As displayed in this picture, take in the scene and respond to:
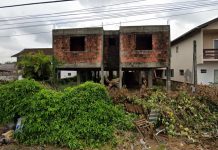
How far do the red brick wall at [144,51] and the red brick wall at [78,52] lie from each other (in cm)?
174

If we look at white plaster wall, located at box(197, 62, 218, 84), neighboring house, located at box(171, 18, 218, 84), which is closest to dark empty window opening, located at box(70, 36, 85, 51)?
neighboring house, located at box(171, 18, 218, 84)

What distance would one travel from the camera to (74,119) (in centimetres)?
994

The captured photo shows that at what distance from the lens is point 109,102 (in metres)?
10.9

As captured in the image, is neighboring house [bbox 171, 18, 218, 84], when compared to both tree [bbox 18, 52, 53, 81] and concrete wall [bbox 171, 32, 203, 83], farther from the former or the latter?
tree [bbox 18, 52, 53, 81]

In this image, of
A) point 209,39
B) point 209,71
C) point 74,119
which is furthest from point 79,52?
point 74,119

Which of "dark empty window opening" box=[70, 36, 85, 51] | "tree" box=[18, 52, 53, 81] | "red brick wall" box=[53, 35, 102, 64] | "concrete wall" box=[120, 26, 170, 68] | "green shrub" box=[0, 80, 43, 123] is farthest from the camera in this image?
"tree" box=[18, 52, 53, 81]

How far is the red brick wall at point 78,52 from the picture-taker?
67.9 feet

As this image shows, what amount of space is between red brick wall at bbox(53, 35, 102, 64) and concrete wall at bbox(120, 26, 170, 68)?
1735mm

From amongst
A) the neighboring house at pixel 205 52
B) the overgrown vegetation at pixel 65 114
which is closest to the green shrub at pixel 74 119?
the overgrown vegetation at pixel 65 114

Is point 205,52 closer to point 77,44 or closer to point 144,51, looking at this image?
point 144,51

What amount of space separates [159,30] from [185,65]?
8.03 m

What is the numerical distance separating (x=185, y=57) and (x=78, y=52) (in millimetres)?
11215

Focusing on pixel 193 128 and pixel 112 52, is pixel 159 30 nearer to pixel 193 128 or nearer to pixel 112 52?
pixel 112 52

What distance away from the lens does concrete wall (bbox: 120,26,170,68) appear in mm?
20312
